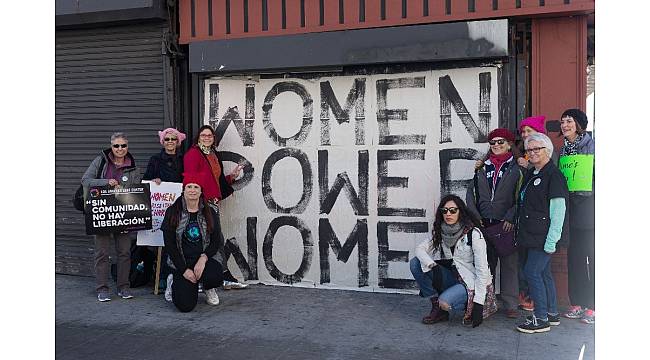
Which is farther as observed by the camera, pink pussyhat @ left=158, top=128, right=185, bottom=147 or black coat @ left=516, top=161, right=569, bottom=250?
pink pussyhat @ left=158, top=128, right=185, bottom=147

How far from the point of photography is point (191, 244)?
6180 millimetres

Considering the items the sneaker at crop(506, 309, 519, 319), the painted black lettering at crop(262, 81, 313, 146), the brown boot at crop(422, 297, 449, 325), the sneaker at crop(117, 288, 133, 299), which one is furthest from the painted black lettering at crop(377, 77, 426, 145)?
the sneaker at crop(117, 288, 133, 299)

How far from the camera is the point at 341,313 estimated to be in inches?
239

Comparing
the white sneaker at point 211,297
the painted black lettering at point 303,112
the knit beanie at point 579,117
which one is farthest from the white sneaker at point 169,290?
the knit beanie at point 579,117

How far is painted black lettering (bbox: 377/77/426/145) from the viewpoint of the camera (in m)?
6.62

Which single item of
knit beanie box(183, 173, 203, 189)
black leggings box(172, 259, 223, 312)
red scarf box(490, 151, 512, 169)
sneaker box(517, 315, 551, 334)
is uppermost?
red scarf box(490, 151, 512, 169)

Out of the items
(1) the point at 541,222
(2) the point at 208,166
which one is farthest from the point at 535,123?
(2) the point at 208,166

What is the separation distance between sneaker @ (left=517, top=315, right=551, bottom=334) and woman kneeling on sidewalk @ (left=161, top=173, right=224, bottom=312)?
113 inches

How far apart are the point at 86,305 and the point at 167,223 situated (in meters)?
1.37

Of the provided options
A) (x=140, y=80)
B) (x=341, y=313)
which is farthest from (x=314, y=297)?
(x=140, y=80)

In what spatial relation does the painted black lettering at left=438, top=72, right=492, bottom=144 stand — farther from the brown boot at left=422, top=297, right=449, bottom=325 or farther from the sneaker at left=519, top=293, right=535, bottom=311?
the brown boot at left=422, top=297, right=449, bottom=325

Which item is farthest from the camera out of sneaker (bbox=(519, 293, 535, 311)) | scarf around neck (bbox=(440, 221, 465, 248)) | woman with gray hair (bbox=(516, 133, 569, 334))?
sneaker (bbox=(519, 293, 535, 311))

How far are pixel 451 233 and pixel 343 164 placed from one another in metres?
1.72

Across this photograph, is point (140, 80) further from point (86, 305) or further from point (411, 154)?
point (411, 154)
